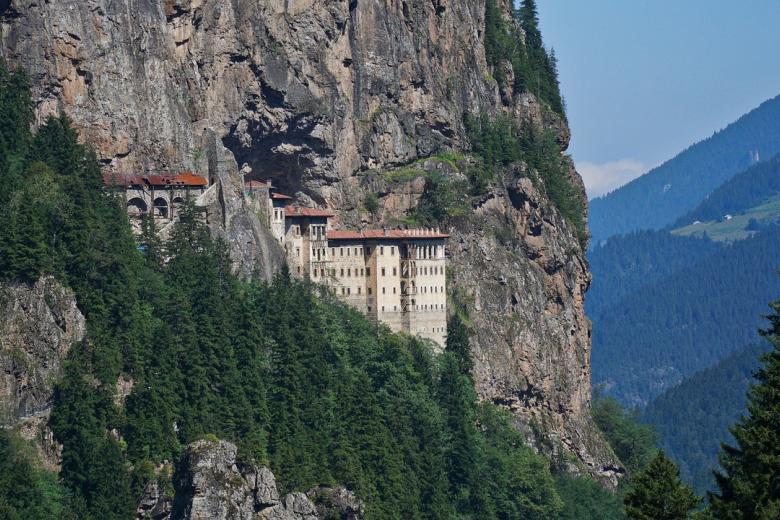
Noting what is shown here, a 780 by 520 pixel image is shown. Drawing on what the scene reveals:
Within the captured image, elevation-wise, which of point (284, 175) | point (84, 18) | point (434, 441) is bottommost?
point (434, 441)

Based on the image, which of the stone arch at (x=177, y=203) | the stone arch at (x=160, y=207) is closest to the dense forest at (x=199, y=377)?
the stone arch at (x=177, y=203)

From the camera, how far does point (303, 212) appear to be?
122 m

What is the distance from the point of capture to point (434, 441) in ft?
390

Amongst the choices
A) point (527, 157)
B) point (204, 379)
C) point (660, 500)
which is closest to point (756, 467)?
point (660, 500)

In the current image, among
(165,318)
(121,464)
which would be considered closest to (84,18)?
(165,318)

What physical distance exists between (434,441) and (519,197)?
88.3 feet

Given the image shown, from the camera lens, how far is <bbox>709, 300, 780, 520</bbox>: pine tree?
193ft

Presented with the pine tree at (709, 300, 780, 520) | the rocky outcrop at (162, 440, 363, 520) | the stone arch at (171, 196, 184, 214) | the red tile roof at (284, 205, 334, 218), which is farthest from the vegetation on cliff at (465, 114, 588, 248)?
the pine tree at (709, 300, 780, 520)

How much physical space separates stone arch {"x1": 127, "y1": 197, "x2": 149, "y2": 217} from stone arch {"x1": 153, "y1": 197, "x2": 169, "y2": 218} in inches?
23.3

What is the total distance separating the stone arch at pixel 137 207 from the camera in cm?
11200

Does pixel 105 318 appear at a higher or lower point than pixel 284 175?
lower

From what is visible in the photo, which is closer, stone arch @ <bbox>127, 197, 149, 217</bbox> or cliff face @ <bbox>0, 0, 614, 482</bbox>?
cliff face @ <bbox>0, 0, 614, 482</bbox>

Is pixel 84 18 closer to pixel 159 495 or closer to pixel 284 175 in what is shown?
pixel 284 175

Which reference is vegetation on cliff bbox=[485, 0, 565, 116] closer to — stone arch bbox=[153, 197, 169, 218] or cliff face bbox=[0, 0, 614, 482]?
cliff face bbox=[0, 0, 614, 482]
